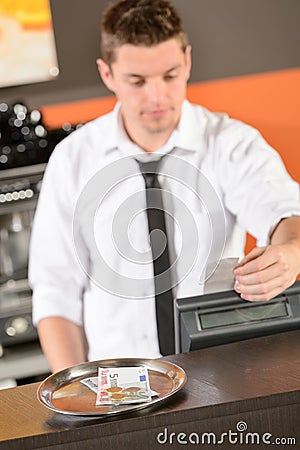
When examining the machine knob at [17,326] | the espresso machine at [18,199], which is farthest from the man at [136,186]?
the machine knob at [17,326]

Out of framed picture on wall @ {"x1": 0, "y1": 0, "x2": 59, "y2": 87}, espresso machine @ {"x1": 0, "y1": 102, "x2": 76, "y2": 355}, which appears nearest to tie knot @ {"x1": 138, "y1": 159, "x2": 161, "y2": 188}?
espresso machine @ {"x1": 0, "y1": 102, "x2": 76, "y2": 355}

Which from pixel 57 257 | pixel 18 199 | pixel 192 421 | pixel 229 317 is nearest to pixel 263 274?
pixel 229 317

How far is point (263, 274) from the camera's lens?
69.1 inches

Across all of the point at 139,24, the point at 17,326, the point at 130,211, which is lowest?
the point at 17,326

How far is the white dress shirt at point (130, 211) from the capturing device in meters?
1.89

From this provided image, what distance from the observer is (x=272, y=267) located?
1.77 meters

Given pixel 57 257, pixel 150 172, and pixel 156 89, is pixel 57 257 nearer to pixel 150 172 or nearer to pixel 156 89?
pixel 150 172

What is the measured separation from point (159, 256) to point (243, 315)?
0.78ft

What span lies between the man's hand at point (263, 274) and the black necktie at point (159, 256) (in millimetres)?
154

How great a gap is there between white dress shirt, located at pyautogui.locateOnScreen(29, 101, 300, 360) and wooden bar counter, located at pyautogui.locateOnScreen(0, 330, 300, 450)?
0.38 metres

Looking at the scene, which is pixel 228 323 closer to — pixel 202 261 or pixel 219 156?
pixel 202 261

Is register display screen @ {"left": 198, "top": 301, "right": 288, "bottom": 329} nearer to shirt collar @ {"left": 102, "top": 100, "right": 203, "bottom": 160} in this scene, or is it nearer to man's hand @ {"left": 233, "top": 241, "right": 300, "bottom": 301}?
man's hand @ {"left": 233, "top": 241, "right": 300, "bottom": 301}

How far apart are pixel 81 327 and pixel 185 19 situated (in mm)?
2498

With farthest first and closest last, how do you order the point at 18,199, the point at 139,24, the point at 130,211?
the point at 18,199 < the point at 139,24 < the point at 130,211
